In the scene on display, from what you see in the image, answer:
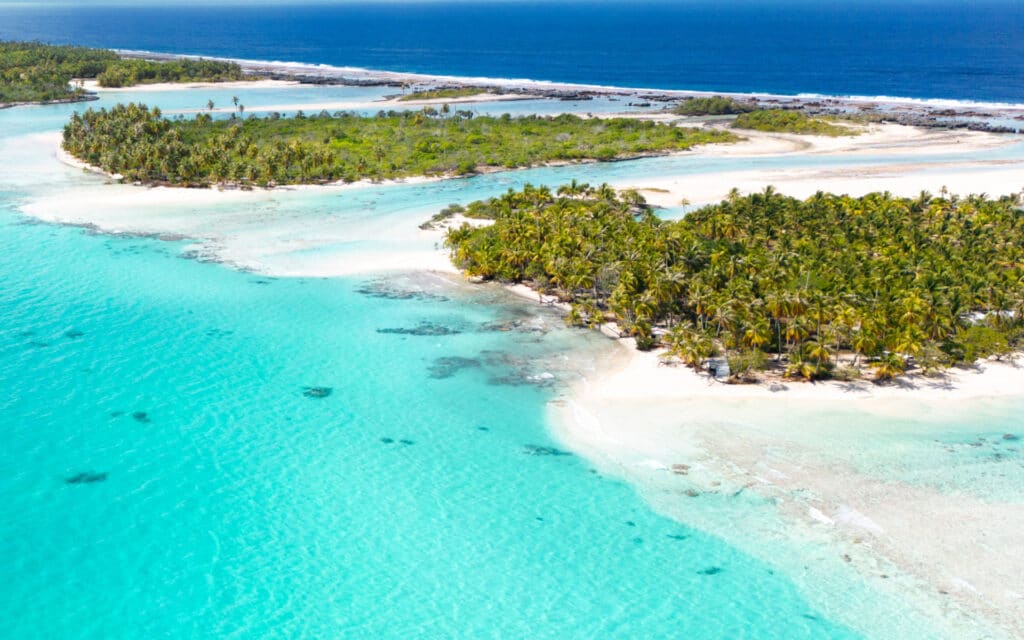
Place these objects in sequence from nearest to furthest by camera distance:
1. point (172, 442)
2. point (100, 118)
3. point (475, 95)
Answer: point (172, 442) → point (100, 118) → point (475, 95)

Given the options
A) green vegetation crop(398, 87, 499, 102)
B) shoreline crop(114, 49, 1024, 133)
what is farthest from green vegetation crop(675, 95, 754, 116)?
green vegetation crop(398, 87, 499, 102)

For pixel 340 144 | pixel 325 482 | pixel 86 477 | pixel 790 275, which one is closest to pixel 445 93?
pixel 340 144

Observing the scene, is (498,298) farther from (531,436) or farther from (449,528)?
(449,528)

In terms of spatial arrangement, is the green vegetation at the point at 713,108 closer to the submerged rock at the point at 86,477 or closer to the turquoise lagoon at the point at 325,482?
the turquoise lagoon at the point at 325,482

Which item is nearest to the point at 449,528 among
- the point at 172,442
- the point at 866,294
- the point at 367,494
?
the point at 367,494

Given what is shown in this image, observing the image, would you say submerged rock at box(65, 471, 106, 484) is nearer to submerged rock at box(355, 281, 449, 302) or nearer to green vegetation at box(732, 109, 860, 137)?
Answer: submerged rock at box(355, 281, 449, 302)

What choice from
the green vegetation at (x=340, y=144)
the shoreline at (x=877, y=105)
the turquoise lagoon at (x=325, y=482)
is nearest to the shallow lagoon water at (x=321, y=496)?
the turquoise lagoon at (x=325, y=482)
